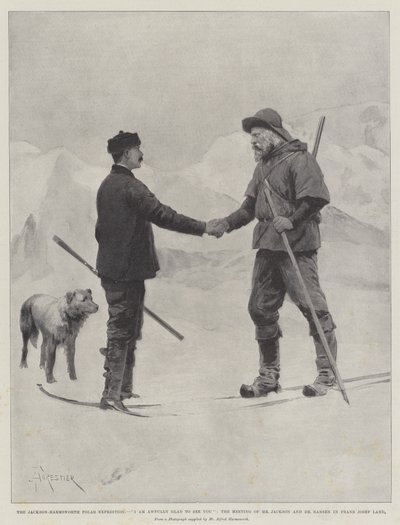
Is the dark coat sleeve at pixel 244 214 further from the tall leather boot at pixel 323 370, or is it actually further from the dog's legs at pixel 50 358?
the dog's legs at pixel 50 358

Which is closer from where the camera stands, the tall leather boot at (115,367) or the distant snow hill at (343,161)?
the tall leather boot at (115,367)

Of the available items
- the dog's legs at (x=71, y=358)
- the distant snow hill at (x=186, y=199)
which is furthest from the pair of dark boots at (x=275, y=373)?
the dog's legs at (x=71, y=358)

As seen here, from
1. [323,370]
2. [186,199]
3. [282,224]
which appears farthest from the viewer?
[186,199]

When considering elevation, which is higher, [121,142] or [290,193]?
[121,142]

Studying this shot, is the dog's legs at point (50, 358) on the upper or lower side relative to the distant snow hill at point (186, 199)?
lower

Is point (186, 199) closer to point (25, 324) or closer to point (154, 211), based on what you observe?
point (154, 211)
